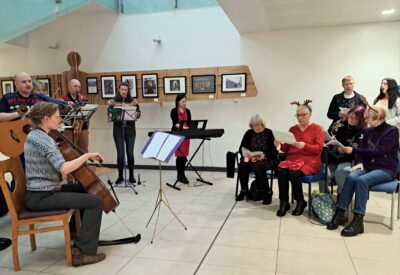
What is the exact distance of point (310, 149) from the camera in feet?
11.5

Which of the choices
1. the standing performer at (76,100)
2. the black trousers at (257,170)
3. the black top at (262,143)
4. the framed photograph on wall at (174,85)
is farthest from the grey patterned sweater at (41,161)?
the framed photograph on wall at (174,85)

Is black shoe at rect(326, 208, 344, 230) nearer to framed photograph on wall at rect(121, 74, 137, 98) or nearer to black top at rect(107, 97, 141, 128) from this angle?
black top at rect(107, 97, 141, 128)

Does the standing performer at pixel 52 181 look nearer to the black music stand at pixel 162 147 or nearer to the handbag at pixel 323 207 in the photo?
the black music stand at pixel 162 147

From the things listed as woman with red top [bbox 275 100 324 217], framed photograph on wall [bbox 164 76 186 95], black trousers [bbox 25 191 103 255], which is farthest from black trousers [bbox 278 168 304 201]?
framed photograph on wall [bbox 164 76 186 95]

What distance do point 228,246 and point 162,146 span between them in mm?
1039

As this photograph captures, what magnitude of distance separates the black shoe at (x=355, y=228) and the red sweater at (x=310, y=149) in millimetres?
671

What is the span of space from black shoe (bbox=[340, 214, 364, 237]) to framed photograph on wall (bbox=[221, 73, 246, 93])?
9.28ft

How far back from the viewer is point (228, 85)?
5336 mm

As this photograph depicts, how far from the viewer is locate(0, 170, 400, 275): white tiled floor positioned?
238 cm

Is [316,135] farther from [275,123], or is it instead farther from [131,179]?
[131,179]

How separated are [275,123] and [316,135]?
1837mm

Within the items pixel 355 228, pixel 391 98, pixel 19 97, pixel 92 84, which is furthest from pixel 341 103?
pixel 92 84

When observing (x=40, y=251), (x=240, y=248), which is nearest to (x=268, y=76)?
(x=240, y=248)

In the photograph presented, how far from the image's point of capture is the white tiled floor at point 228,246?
2.38 metres
